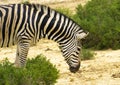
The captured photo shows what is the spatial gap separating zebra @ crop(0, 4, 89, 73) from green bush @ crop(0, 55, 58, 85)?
54 centimetres

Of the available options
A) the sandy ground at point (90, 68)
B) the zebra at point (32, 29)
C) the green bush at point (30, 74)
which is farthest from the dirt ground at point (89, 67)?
the green bush at point (30, 74)

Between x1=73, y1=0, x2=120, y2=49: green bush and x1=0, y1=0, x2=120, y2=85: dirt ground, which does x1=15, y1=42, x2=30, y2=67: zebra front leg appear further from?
x1=73, y1=0, x2=120, y2=49: green bush

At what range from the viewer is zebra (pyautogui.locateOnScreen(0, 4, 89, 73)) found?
8.76m

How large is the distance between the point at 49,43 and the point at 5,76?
8139 mm

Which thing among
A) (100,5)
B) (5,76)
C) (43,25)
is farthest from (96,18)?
(5,76)

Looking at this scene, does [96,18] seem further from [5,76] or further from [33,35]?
[5,76]

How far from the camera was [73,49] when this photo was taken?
30.3 ft

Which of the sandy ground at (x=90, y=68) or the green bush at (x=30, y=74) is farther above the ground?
the green bush at (x=30, y=74)

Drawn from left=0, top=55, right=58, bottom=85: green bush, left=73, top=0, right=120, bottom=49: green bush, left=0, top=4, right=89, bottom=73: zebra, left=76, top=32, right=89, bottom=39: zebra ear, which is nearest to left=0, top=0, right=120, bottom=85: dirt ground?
left=73, top=0, right=120, bottom=49: green bush

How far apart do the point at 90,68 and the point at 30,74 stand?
3816 millimetres

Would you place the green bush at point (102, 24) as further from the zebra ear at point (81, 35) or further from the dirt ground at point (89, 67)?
the zebra ear at point (81, 35)

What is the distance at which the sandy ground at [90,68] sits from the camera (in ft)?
32.1

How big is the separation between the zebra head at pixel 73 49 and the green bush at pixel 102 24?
440 cm

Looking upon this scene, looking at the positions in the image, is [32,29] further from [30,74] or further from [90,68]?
[90,68]
